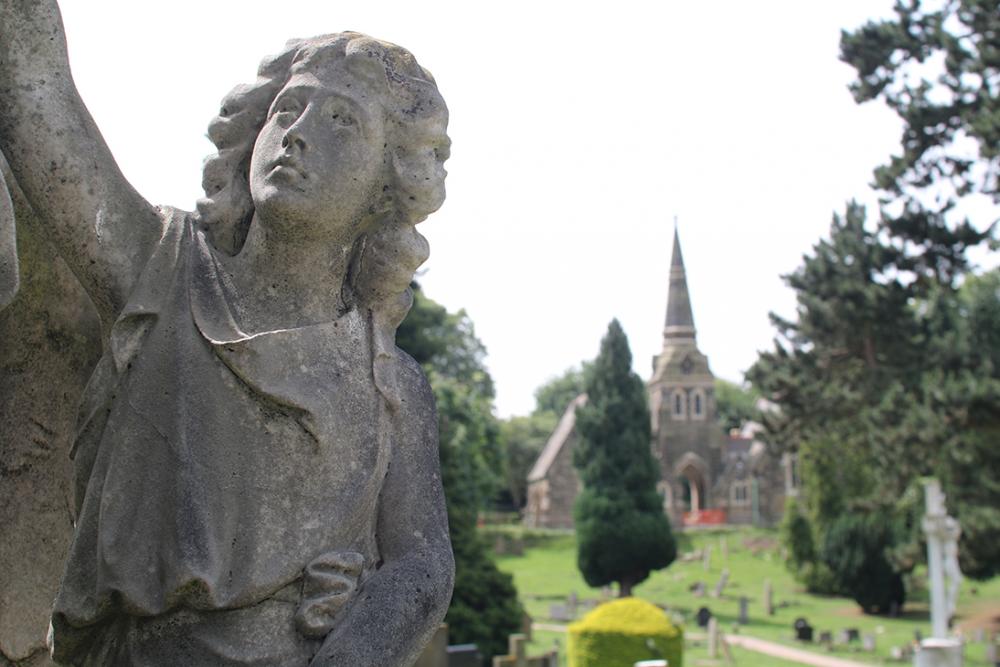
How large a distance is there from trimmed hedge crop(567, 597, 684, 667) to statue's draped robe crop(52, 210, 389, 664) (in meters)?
17.0

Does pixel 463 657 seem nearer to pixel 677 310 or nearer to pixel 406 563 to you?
pixel 406 563

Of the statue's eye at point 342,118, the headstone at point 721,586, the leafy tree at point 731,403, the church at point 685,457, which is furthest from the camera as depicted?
the leafy tree at point 731,403

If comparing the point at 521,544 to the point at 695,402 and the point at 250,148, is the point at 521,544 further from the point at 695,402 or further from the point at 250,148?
the point at 250,148

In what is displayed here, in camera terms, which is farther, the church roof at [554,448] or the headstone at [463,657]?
the church roof at [554,448]

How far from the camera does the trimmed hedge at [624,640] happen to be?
18516mm

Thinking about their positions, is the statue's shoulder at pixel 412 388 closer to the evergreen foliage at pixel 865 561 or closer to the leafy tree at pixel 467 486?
the leafy tree at pixel 467 486

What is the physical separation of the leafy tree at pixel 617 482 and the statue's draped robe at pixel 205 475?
36.1 meters

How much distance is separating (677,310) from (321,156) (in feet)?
220

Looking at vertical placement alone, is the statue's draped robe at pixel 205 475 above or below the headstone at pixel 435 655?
above

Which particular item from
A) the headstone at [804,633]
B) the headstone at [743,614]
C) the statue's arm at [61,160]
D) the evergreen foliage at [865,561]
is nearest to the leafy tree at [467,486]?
the headstone at [743,614]

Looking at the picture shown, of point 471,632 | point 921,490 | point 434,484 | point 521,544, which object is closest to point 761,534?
point 521,544

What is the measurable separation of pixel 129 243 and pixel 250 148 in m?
0.31

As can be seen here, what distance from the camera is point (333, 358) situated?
230 centimetres

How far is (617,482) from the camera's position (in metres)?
39.8
